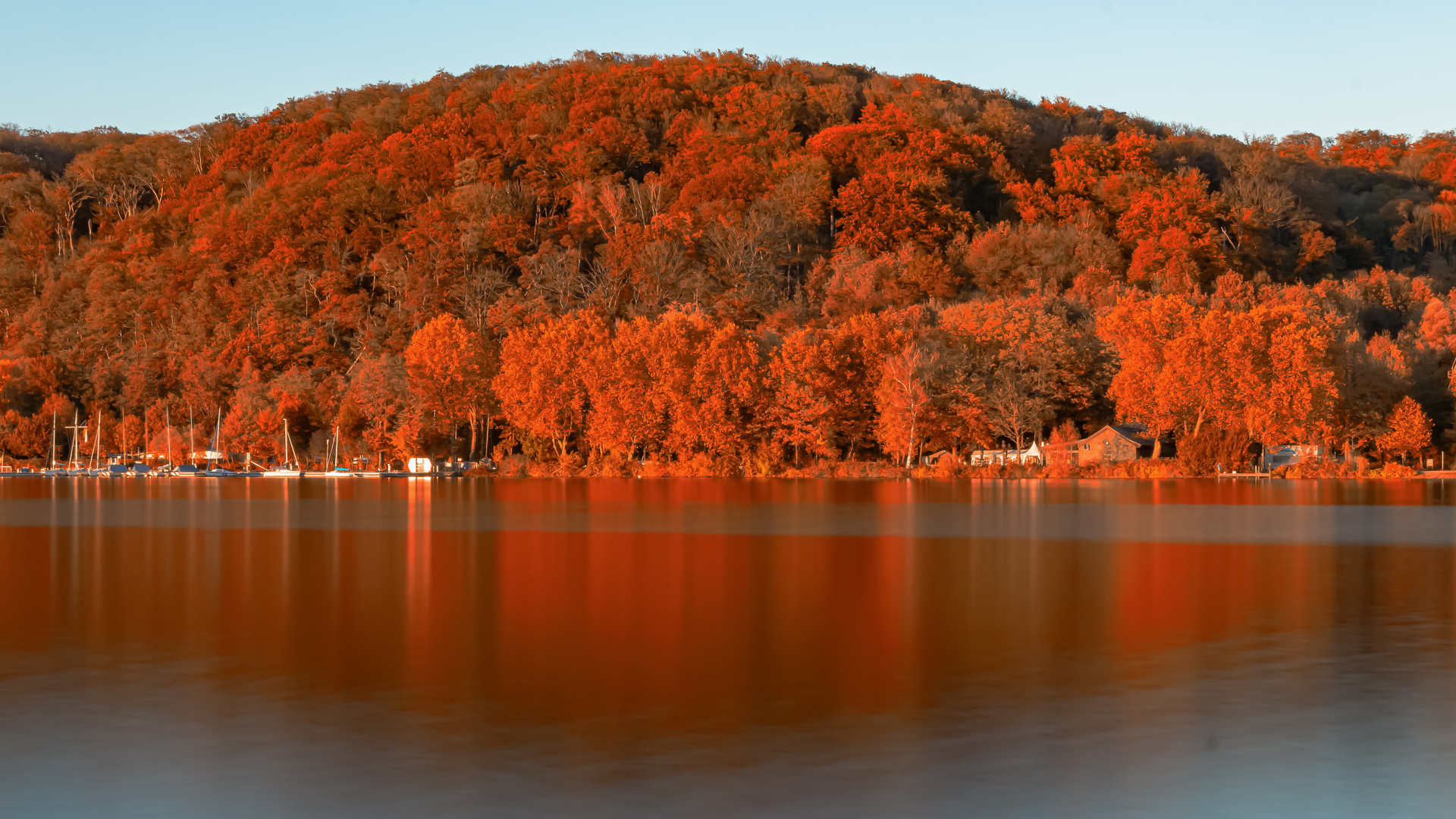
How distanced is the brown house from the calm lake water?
64.3 meters

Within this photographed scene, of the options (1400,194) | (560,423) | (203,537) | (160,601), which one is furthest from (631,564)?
(1400,194)

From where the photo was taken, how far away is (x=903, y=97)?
179 metres

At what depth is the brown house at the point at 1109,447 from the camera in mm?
107375

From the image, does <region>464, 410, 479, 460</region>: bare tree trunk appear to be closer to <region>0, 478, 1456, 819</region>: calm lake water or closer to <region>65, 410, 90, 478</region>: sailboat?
<region>65, 410, 90, 478</region>: sailboat

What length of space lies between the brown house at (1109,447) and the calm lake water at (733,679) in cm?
6429

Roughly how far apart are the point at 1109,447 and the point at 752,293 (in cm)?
4559

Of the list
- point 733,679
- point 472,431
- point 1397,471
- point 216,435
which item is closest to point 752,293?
point 472,431

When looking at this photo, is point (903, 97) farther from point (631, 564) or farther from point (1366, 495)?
point (631, 564)

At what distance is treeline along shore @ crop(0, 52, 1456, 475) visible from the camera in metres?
106

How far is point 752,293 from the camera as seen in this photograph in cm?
14138

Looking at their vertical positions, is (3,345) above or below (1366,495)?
above

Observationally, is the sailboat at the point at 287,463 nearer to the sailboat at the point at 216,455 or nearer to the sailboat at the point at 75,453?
the sailboat at the point at 216,455

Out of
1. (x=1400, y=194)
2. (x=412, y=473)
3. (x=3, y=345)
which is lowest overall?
(x=412, y=473)

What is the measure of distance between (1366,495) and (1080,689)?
6694 cm
